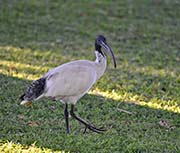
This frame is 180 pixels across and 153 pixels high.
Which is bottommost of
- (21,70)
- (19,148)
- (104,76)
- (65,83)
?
(104,76)

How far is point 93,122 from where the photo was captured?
18.2ft

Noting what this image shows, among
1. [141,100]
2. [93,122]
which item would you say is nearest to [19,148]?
[93,122]

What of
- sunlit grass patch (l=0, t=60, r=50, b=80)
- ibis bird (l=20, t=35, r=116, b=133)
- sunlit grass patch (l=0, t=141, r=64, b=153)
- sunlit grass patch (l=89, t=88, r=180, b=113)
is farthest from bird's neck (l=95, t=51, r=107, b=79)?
sunlit grass patch (l=0, t=60, r=50, b=80)

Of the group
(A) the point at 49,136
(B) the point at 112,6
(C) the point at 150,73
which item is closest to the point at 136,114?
(A) the point at 49,136

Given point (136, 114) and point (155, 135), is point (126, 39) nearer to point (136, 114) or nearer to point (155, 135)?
point (136, 114)

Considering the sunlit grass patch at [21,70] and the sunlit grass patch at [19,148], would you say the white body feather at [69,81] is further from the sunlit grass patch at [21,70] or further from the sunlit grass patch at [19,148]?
the sunlit grass patch at [21,70]

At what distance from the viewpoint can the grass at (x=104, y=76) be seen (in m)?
4.89

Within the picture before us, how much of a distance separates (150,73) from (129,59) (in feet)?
2.97

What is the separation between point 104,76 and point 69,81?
8.73ft

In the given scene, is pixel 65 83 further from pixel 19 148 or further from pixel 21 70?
pixel 21 70

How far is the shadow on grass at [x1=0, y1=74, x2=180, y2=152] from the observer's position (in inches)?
185

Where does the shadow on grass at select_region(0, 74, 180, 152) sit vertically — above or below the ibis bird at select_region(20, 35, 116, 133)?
below

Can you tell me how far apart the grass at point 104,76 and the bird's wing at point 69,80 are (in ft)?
1.46

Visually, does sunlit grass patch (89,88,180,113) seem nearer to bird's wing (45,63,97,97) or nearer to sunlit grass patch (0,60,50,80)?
sunlit grass patch (0,60,50,80)
